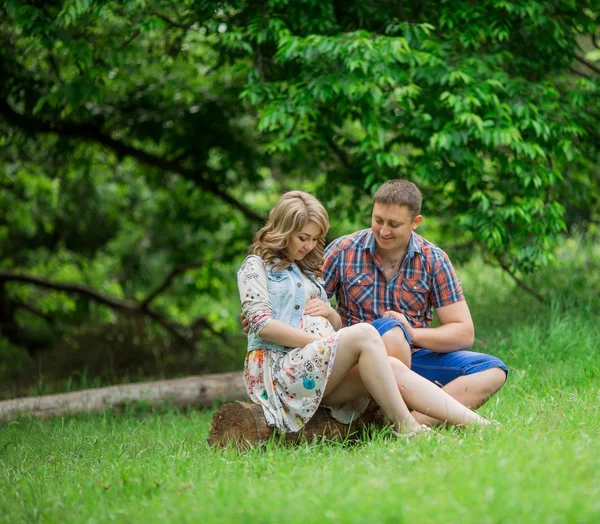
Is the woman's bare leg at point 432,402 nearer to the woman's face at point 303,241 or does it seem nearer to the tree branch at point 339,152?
the woman's face at point 303,241

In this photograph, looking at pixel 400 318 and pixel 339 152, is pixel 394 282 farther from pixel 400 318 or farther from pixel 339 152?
pixel 339 152

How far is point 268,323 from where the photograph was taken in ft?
13.0

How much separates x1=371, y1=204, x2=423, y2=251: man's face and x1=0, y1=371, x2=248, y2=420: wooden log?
9.82ft

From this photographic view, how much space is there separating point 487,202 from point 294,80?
176 cm

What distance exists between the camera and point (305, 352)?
4.00 m

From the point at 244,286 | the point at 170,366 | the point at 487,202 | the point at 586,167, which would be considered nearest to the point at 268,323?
the point at 244,286

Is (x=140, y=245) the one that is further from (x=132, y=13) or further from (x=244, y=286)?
(x=244, y=286)

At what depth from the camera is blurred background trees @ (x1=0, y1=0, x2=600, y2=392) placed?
595cm

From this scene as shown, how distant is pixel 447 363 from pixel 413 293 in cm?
43

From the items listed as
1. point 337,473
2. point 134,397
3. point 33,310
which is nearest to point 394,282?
point 337,473

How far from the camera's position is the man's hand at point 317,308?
13.8 feet

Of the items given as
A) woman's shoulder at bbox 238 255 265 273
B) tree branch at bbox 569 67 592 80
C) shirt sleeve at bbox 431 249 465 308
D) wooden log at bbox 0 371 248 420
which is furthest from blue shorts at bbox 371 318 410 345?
tree branch at bbox 569 67 592 80

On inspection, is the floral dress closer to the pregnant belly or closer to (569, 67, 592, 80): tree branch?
the pregnant belly

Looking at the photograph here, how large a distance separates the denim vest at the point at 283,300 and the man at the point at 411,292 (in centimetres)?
41
